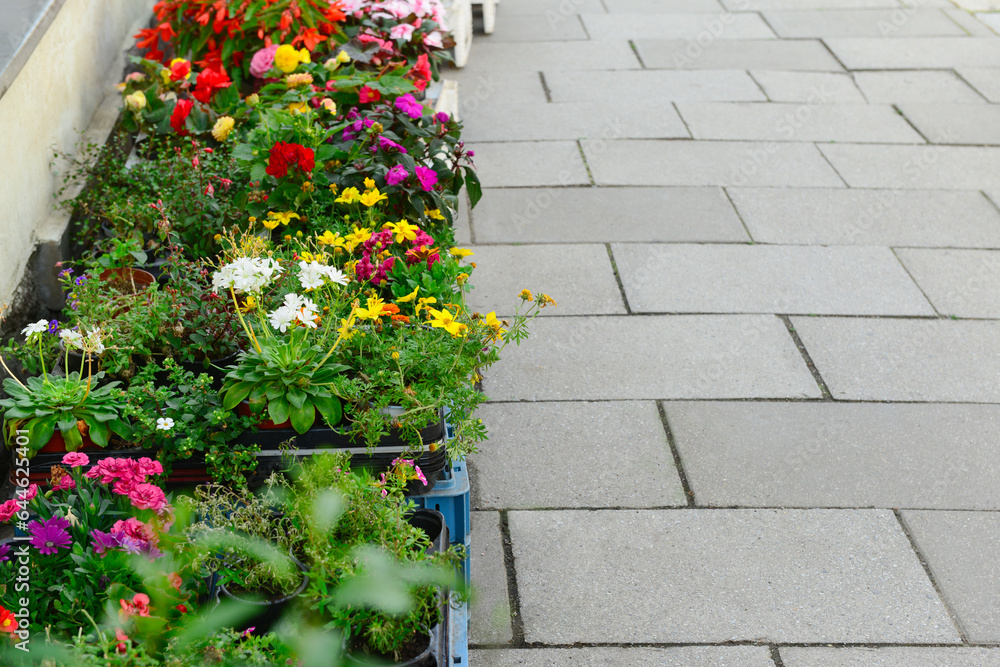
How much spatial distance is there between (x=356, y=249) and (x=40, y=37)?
1521mm

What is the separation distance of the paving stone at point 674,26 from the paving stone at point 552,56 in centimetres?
28

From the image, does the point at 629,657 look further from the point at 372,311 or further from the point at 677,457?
the point at 372,311

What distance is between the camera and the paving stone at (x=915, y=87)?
222 inches

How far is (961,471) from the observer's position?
2803 mm

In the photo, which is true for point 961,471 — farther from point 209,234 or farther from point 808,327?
point 209,234

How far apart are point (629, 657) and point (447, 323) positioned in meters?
0.99

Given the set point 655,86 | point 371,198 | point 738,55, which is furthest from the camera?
point 738,55

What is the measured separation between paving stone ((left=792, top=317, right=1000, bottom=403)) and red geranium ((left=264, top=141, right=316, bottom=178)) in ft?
6.74

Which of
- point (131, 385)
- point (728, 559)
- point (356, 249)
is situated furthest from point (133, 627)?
point (728, 559)

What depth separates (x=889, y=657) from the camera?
218 centimetres

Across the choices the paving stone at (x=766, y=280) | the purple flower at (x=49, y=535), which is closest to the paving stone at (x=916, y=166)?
the paving stone at (x=766, y=280)

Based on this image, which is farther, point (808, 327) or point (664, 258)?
point (664, 258)

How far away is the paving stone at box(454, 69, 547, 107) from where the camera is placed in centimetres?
558

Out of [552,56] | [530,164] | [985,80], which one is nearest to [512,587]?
[530,164]
